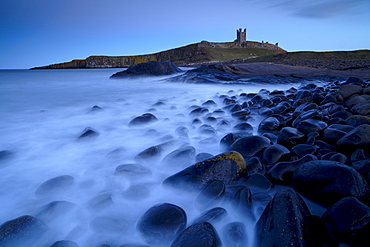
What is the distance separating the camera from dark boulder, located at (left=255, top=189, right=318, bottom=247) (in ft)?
2.78

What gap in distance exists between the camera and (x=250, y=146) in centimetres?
180

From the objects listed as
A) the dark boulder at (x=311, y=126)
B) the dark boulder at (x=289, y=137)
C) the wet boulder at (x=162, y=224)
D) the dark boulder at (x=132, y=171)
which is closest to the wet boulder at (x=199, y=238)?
the wet boulder at (x=162, y=224)

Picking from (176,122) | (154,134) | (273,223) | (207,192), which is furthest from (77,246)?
(176,122)

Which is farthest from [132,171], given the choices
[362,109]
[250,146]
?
[362,109]

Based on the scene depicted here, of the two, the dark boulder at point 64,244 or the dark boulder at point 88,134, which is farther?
the dark boulder at point 88,134

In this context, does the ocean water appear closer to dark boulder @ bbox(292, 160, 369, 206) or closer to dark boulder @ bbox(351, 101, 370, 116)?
dark boulder @ bbox(292, 160, 369, 206)

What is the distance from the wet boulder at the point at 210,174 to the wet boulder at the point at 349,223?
61 cm

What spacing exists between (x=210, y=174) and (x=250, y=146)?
542 millimetres

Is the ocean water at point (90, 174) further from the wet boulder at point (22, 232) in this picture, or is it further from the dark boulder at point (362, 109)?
the dark boulder at point (362, 109)

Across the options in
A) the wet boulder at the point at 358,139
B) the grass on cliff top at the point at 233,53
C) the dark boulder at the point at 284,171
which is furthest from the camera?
the grass on cliff top at the point at 233,53

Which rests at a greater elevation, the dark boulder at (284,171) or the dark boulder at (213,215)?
the dark boulder at (284,171)

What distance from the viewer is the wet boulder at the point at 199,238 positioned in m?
0.91

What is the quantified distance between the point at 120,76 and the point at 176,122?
921cm

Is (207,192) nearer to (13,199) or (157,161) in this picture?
(157,161)
